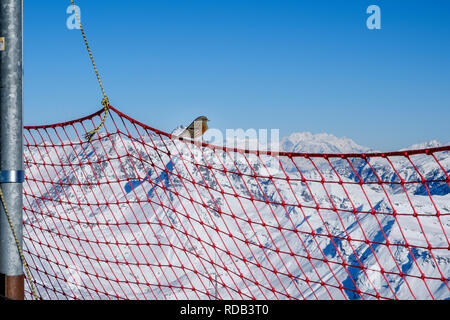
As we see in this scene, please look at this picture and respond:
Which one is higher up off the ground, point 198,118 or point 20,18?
point 20,18

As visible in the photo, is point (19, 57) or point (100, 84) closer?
point (19, 57)

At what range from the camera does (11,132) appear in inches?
88.0

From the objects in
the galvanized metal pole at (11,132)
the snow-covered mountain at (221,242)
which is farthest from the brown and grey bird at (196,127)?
the galvanized metal pole at (11,132)

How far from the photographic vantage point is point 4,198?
227cm

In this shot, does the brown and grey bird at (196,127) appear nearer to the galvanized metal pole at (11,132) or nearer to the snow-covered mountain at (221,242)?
the snow-covered mountain at (221,242)

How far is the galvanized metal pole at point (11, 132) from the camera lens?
2.22m

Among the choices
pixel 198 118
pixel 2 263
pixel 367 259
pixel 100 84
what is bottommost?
pixel 367 259

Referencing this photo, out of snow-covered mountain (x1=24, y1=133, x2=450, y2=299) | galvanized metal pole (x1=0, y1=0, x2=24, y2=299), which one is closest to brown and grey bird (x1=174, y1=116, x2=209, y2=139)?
snow-covered mountain (x1=24, y1=133, x2=450, y2=299)

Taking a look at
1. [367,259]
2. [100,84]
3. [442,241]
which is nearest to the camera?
[100,84]

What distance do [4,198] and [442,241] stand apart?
500 ft

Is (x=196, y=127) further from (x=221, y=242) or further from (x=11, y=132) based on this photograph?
(x=221, y=242)

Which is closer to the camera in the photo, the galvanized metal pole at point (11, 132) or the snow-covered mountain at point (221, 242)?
the galvanized metal pole at point (11, 132)
